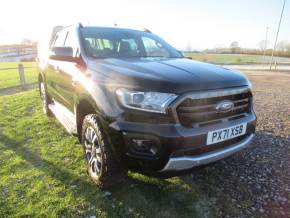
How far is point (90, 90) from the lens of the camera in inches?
122

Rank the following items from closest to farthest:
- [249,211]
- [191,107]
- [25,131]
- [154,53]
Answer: [191,107] → [249,211] → [154,53] → [25,131]

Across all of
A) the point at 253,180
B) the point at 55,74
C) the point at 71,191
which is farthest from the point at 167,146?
the point at 55,74

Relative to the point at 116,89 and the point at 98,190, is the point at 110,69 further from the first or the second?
the point at 98,190

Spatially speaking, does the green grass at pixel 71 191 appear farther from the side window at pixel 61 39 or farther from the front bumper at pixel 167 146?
the side window at pixel 61 39

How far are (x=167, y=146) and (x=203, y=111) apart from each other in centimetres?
51

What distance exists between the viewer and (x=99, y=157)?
10.2ft

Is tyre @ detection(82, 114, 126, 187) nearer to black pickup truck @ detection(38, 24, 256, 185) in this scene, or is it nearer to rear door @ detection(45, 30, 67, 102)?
Answer: black pickup truck @ detection(38, 24, 256, 185)

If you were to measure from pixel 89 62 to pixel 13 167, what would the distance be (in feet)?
5.80

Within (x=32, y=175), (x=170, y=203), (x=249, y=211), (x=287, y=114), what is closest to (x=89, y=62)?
(x=32, y=175)

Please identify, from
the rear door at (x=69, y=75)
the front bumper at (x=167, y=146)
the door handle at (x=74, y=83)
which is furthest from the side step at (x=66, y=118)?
the front bumper at (x=167, y=146)

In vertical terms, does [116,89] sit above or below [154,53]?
below

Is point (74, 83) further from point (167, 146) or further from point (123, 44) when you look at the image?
point (167, 146)

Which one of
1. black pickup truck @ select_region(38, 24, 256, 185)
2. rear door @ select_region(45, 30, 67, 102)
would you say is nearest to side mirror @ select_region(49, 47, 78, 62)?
black pickup truck @ select_region(38, 24, 256, 185)

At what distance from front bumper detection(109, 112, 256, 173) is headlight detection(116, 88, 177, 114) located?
0.49 ft
